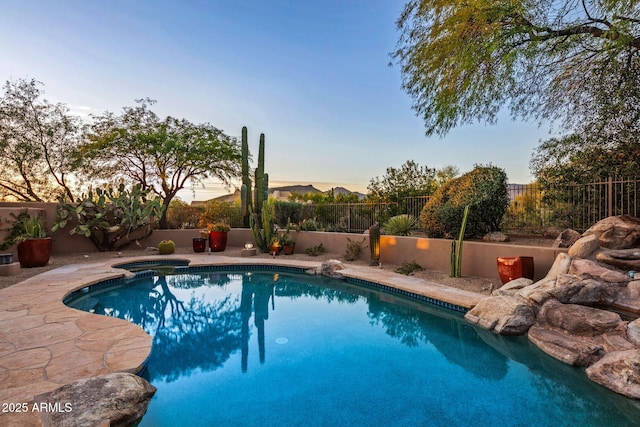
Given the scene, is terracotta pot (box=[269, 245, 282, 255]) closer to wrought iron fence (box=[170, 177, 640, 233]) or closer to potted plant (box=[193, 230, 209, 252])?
wrought iron fence (box=[170, 177, 640, 233])

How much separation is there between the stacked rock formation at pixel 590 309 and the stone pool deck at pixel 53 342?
765 mm

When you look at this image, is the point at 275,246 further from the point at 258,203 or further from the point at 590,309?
the point at 590,309

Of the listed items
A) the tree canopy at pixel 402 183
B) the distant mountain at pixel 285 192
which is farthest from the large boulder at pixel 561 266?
the distant mountain at pixel 285 192

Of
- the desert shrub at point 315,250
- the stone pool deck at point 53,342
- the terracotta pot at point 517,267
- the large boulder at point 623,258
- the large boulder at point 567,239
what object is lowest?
the stone pool deck at point 53,342

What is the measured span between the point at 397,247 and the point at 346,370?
536cm

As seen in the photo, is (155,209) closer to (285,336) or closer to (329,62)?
(329,62)

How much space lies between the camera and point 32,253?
7867 mm

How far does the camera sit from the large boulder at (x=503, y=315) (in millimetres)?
4336

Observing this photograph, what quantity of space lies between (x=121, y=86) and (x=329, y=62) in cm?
655

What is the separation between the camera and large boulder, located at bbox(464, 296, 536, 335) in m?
4.34

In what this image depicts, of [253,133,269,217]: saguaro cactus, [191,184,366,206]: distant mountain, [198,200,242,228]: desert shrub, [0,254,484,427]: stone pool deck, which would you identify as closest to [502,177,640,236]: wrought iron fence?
[0,254,484,427]: stone pool deck

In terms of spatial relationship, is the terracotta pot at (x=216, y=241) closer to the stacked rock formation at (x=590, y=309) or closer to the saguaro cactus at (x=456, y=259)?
the saguaro cactus at (x=456, y=259)

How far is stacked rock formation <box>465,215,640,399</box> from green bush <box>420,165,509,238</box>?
2.01 meters

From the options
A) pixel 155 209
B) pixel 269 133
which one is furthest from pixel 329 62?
pixel 155 209
